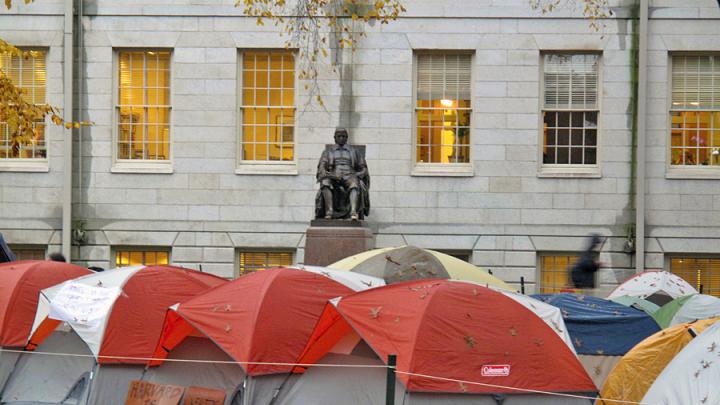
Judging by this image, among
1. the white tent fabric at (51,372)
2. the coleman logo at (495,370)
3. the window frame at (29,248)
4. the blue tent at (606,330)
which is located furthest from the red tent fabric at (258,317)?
the window frame at (29,248)

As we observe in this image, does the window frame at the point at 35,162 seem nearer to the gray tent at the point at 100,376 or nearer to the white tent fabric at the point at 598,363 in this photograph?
the gray tent at the point at 100,376

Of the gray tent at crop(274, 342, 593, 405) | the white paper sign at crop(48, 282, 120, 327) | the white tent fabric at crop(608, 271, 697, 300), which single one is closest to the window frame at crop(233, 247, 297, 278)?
the white tent fabric at crop(608, 271, 697, 300)

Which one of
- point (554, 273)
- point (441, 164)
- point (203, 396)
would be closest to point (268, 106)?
point (441, 164)

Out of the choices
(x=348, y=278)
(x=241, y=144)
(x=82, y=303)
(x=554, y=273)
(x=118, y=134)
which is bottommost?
(x=554, y=273)

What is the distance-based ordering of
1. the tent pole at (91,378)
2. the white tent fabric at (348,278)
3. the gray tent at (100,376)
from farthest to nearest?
1. the white tent fabric at (348,278)
2. the tent pole at (91,378)
3. the gray tent at (100,376)

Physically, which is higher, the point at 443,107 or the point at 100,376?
the point at 443,107

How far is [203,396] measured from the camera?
12961 mm

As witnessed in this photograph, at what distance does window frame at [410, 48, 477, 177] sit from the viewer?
23891 millimetres

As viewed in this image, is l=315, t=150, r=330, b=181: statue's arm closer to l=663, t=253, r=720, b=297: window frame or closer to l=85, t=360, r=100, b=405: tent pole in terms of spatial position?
l=663, t=253, r=720, b=297: window frame

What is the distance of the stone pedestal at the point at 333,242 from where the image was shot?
20.5 meters

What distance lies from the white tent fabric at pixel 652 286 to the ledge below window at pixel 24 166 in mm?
11635

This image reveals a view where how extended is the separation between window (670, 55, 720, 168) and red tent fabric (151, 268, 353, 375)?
1242 centimetres

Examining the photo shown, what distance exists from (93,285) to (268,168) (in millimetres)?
10226

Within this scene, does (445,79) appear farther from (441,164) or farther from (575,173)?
(575,173)
